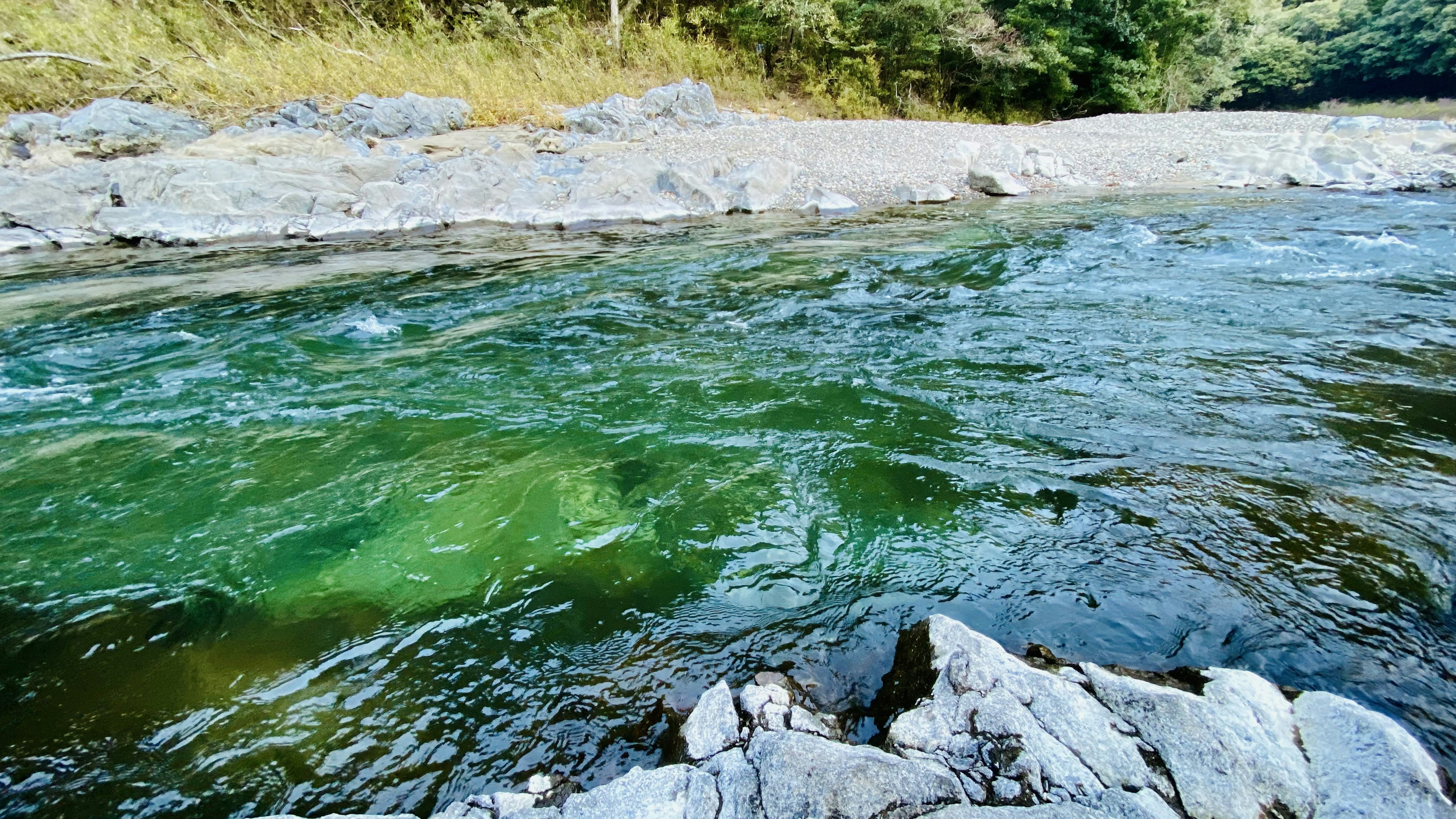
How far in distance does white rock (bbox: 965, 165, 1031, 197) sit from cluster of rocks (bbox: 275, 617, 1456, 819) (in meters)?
10.2

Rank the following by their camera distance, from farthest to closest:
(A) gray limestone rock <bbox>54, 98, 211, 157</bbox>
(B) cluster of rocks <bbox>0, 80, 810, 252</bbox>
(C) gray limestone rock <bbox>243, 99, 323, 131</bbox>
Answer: (C) gray limestone rock <bbox>243, 99, 323, 131</bbox> → (A) gray limestone rock <bbox>54, 98, 211, 157</bbox> → (B) cluster of rocks <bbox>0, 80, 810, 252</bbox>

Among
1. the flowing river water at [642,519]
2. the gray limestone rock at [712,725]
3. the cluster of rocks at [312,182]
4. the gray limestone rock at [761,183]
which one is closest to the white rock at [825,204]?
the cluster of rocks at [312,182]

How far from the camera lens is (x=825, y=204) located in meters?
9.66

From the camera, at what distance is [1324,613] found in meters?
1.84

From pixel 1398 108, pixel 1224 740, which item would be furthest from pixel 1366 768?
pixel 1398 108

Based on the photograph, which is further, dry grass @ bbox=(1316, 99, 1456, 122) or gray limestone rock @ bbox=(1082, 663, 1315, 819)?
dry grass @ bbox=(1316, 99, 1456, 122)

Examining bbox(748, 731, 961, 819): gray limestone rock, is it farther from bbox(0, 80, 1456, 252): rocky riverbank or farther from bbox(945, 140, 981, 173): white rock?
bbox(945, 140, 981, 173): white rock

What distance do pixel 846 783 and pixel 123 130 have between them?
46.4 ft

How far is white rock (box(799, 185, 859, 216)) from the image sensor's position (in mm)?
9562

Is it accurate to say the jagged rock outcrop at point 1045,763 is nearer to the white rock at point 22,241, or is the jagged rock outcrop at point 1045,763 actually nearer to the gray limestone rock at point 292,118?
the white rock at point 22,241

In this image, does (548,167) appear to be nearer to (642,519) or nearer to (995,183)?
(995,183)

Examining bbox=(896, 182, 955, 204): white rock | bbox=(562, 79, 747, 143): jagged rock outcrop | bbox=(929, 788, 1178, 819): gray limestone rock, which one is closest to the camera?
bbox=(929, 788, 1178, 819): gray limestone rock

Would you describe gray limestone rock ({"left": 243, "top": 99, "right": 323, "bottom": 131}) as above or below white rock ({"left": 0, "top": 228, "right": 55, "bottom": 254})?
above

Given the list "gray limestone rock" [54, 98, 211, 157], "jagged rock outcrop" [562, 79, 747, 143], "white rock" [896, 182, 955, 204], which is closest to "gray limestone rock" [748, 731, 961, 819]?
"white rock" [896, 182, 955, 204]
